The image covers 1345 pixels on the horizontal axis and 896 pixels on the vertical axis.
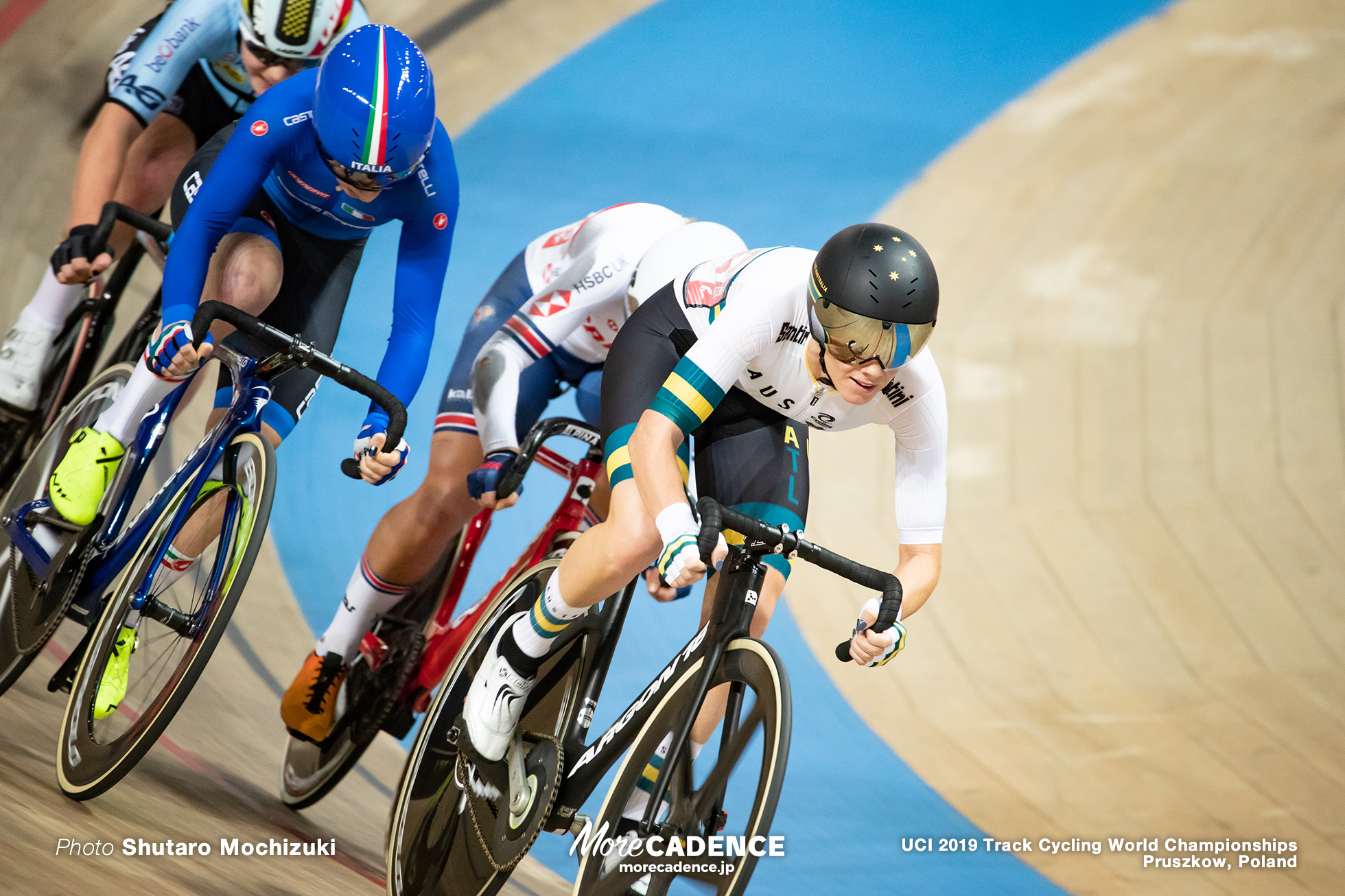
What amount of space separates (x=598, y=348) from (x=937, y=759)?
2410 mm

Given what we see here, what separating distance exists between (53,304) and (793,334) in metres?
2.48

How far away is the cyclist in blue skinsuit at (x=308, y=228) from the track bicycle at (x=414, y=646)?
0.53 m

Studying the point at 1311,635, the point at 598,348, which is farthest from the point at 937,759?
the point at 598,348

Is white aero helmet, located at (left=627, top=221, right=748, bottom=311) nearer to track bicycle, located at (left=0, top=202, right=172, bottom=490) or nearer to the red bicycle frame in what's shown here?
the red bicycle frame

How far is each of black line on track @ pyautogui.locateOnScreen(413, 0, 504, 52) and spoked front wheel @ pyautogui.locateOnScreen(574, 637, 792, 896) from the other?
5.97m

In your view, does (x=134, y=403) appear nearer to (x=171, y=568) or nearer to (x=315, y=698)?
(x=171, y=568)

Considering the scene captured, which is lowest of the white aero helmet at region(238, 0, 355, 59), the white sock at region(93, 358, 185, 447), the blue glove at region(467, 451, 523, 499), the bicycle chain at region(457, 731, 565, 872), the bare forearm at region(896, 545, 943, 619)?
the bicycle chain at region(457, 731, 565, 872)

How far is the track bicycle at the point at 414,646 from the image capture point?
3150mm

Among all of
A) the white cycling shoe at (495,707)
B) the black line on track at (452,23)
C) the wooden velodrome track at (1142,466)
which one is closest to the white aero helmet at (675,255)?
the white cycling shoe at (495,707)

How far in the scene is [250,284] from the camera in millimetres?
2902

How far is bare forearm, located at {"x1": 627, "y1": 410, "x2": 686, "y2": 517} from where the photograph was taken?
7.50 ft

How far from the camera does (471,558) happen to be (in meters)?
3.46

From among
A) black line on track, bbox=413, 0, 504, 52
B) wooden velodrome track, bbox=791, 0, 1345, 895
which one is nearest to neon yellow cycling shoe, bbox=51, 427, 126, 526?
wooden velodrome track, bbox=791, 0, 1345, 895

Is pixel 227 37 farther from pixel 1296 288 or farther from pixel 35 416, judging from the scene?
pixel 1296 288
